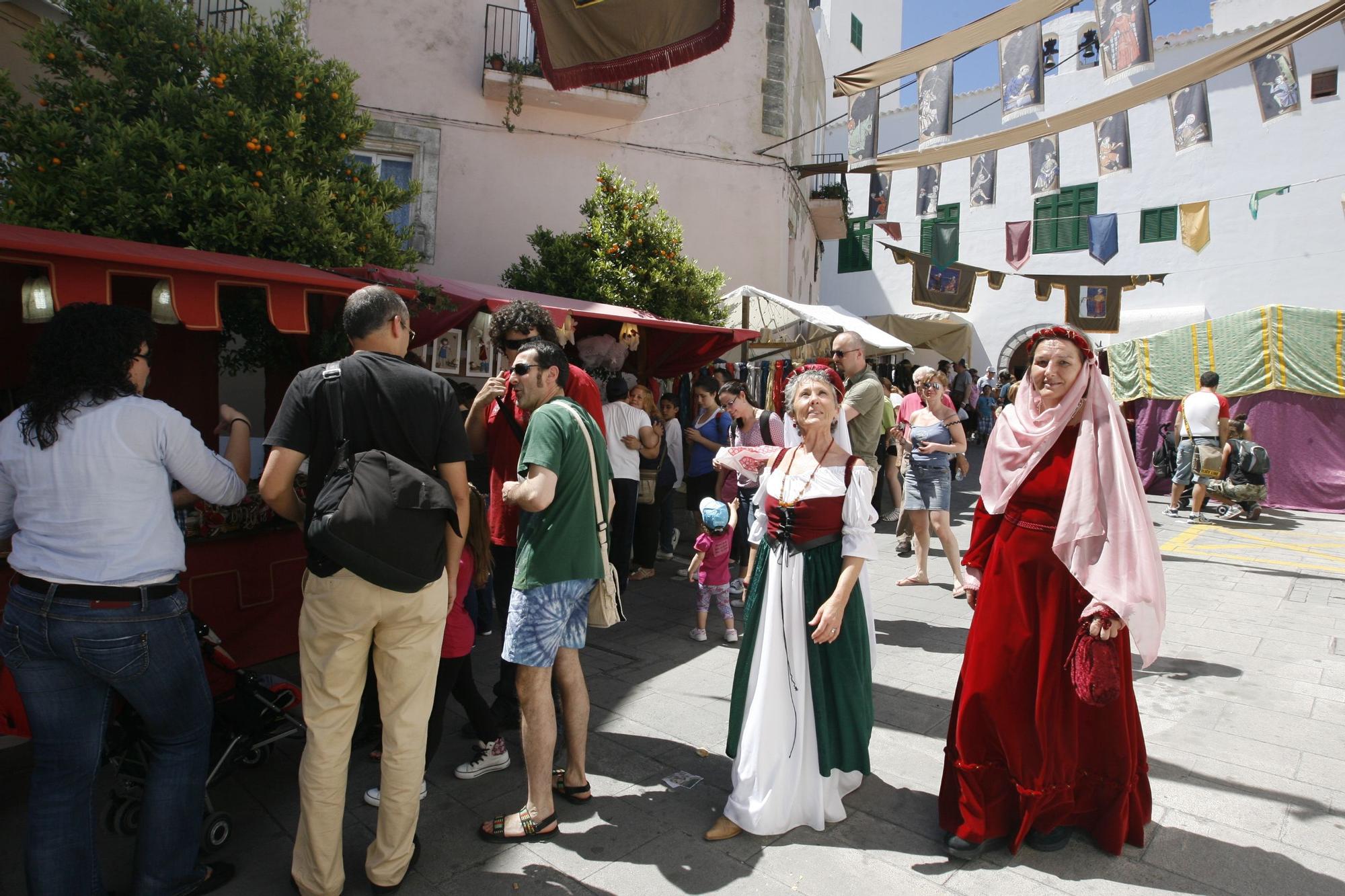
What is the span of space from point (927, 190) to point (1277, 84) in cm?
444

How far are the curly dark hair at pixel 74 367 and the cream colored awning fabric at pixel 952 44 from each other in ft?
18.1

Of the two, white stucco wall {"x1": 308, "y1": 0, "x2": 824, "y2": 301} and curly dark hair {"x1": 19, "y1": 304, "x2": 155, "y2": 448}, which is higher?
white stucco wall {"x1": 308, "y1": 0, "x2": 824, "y2": 301}

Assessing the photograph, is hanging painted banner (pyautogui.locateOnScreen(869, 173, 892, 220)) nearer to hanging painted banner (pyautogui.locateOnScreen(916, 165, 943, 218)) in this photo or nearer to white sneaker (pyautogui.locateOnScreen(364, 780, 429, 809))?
hanging painted banner (pyautogui.locateOnScreen(916, 165, 943, 218))

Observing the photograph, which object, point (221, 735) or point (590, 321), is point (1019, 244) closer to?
point (590, 321)

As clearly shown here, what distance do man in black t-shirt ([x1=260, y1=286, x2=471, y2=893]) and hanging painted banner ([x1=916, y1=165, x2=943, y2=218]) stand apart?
1010 centimetres

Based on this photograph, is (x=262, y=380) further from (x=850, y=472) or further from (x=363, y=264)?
(x=850, y=472)

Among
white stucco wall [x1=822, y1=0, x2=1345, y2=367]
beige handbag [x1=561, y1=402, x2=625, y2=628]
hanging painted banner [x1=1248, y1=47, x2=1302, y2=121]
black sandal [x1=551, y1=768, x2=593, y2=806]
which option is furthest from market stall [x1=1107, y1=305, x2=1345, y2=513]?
black sandal [x1=551, y1=768, x2=593, y2=806]

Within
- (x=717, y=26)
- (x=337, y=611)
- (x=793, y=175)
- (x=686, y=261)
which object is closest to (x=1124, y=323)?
(x=793, y=175)

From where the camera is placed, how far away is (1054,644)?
278cm

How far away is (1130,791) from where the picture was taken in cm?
279

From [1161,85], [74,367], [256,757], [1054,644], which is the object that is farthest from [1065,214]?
[74,367]

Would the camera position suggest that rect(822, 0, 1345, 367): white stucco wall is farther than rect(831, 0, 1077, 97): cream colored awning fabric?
Yes

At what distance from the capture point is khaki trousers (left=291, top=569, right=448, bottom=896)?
7.91ft

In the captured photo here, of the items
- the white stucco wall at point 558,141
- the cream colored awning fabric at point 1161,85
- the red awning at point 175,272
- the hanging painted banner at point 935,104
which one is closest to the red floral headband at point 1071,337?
the cream colored awning fabric at point 1161,85
